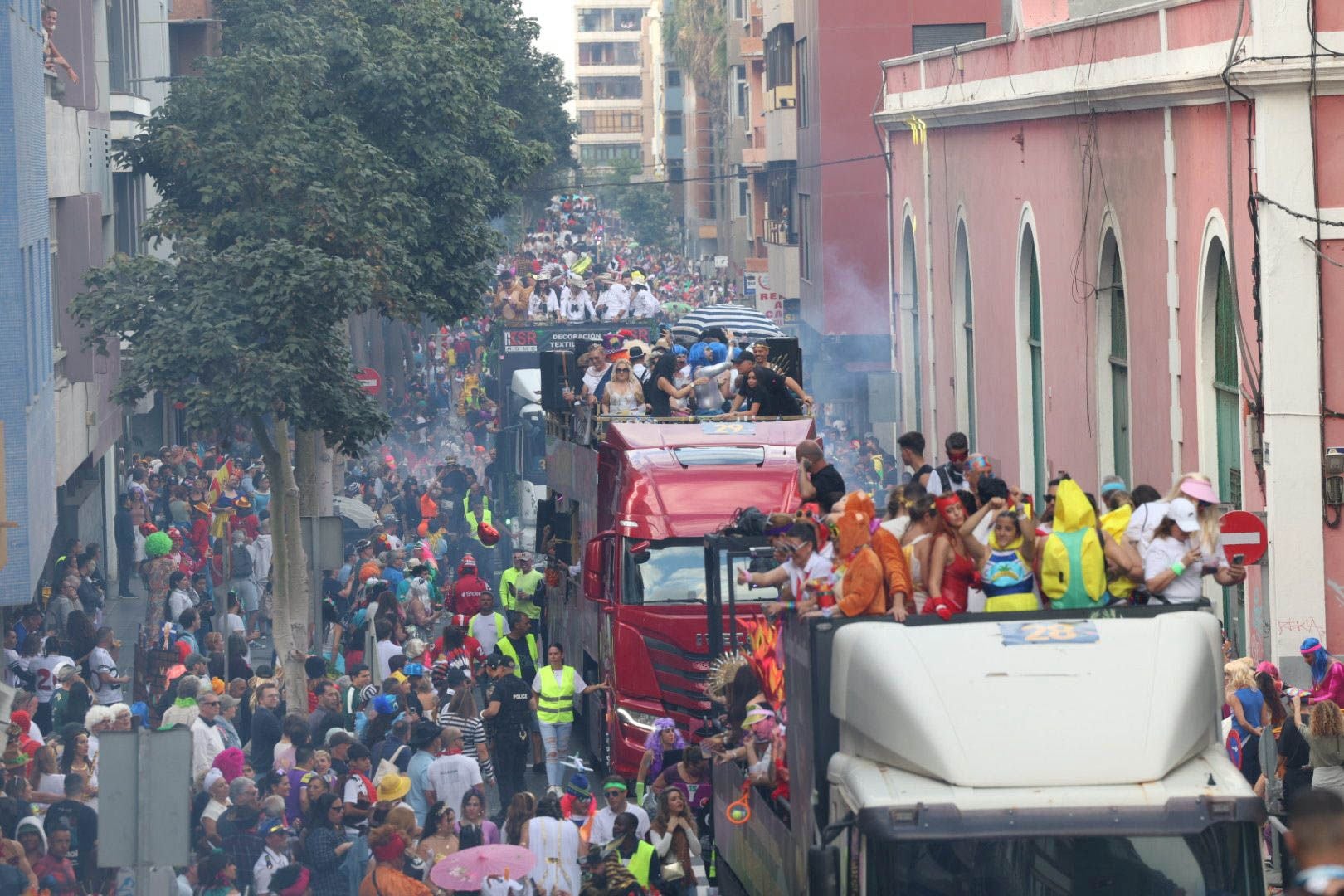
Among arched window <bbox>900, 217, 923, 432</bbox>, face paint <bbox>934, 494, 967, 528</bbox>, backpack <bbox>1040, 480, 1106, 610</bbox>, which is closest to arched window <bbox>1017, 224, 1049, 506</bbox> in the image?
arched window <bbox>900, 217, 923, 432</bbox>

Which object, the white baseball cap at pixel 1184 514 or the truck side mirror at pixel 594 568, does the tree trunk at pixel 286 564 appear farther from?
the white baseball cap at pixel 1184 514

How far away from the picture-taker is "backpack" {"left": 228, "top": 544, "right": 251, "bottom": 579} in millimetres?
27844

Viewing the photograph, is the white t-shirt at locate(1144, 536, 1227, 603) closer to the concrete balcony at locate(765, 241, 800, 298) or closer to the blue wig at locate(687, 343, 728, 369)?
the blue wig at locate(687, 343, 728, 369)

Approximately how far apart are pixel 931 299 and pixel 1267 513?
1737 centimetres

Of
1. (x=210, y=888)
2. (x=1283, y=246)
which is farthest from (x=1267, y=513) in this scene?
(x=210, y=888)

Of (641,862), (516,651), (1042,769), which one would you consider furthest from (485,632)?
(1042,769)

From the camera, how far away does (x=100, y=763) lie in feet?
35.6

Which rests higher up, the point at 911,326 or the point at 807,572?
the point at 911,326

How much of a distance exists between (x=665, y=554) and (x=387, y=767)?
3609 mm

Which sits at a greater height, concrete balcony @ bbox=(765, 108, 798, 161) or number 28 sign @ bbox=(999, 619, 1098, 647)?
concrete balcony @ bbox=(765, 108, 798, 161)

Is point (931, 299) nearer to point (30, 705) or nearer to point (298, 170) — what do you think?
point (298, 170)

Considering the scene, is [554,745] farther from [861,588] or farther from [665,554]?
[861,588]

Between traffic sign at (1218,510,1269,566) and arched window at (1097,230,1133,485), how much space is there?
26.1 ft

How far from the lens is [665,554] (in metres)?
18.5
